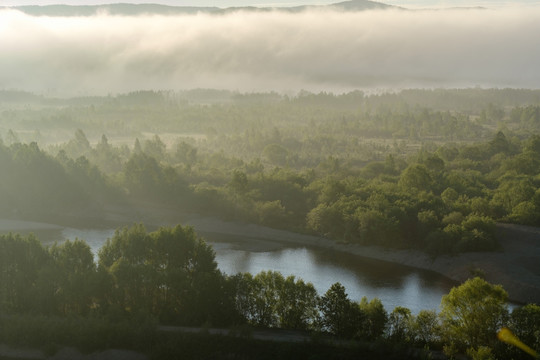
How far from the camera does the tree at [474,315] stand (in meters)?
23.8

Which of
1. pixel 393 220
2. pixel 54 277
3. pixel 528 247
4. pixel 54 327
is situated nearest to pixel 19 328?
pixel 54 327

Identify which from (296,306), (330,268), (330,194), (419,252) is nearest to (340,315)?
(296,306)

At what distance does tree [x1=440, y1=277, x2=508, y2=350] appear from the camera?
23.8m

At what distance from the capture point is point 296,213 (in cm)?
4997

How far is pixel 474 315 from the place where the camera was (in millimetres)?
24000

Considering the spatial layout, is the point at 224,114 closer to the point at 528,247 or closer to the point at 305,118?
the point at 305,118

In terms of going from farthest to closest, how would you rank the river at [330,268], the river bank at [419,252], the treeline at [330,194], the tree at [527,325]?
the treeline at [330,194], the river bank at [419,252], the river at [330,268], the tree at [527,325]

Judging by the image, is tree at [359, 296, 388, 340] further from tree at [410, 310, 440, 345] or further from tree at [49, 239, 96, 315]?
tree at [49, 239, 96, 315]

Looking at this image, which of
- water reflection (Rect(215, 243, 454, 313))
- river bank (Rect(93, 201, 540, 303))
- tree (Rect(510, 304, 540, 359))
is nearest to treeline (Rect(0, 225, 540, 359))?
tree (Rect(510, 304, 540, 359))

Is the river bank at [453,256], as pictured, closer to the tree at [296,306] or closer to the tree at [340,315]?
the tree at [340,315]

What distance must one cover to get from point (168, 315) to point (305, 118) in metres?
96.3

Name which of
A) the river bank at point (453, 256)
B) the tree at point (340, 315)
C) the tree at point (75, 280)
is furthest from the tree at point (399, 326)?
the river bank at point (453, 256)

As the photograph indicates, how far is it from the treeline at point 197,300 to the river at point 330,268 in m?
6.06

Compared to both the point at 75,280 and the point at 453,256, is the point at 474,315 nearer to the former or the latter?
the point at 75,280
